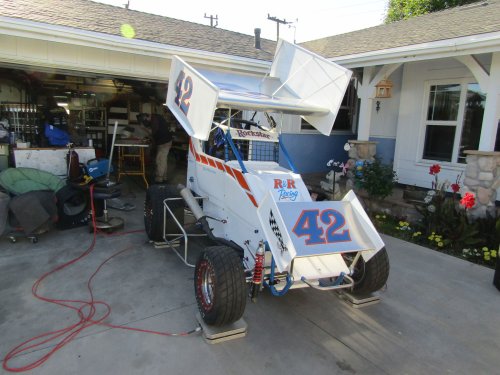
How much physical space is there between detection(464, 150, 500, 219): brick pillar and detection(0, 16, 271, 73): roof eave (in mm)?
4381

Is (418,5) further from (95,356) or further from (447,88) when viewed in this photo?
(95,356)

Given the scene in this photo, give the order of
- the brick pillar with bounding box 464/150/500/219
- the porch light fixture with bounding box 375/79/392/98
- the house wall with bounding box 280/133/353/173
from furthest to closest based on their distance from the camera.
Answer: the house wall with bounding box 280/133/353/173 → the porch light fixture with bounding box 375/79/392/98 → the brick pillar with bounding box 464/150/500/219

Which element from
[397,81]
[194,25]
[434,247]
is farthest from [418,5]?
[434,247]

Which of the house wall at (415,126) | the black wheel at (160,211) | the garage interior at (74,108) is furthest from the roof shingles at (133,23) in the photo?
the house wall at (415,126)

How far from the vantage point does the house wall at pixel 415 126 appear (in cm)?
727

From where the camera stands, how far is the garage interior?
7.56 m

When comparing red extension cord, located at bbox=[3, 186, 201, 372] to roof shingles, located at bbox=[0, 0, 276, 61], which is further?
roof shingles, located at bbox=[0, 0, 276, 61]

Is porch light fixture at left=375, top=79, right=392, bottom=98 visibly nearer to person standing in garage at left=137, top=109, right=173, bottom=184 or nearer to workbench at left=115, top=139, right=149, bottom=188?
person standing in garage at left=137, top=109, right=173, bottom=184

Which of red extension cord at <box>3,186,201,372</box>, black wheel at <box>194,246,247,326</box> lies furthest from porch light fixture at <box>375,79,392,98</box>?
red extension cord at <box>3,186,201,372</box>

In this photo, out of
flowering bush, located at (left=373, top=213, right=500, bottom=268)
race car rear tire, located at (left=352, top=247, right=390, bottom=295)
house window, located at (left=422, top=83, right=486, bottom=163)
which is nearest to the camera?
race car rear tire, located at (left=352, top=247, right=390, bottom=295)

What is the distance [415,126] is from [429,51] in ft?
7.72

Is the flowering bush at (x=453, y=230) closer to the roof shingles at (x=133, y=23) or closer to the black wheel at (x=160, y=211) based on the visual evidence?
the black wheel at (x=160, y=211)

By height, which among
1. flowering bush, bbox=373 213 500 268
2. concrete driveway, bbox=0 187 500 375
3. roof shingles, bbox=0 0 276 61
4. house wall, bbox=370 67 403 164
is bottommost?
concrete driveway, bbox=0 187 500 375

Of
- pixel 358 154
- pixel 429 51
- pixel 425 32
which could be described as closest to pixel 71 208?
pixel 358 154
